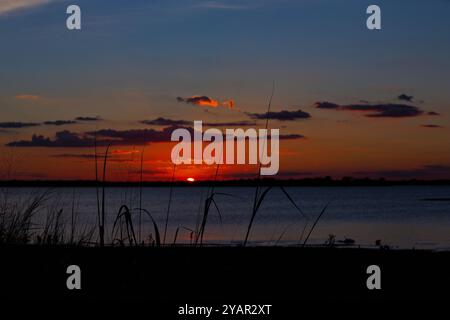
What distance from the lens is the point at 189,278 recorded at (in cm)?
437

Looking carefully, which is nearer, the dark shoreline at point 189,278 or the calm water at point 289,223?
the dark shoreline at point 189,278

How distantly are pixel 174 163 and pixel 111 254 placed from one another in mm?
991

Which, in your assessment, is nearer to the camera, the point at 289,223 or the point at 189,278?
the point at 189,278

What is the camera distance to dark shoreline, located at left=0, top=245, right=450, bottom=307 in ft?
12.8

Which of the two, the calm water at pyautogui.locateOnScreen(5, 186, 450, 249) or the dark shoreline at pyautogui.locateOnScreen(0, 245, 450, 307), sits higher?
the calm water at pyautogui.locateOnScreen(5, 186, 450, 249)

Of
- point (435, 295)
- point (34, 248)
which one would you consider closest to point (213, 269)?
point (435, 295)

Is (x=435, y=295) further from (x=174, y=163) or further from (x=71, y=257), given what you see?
(x=71, y=257)

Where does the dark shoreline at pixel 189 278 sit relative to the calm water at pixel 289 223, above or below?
below

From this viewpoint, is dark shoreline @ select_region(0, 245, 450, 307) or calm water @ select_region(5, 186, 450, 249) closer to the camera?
dark shoreline @ select_region(0, 245, 450, 307)

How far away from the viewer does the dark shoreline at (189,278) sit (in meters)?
3.89

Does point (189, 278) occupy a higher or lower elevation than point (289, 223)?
lower
